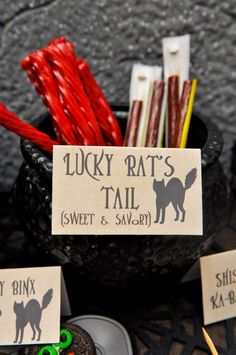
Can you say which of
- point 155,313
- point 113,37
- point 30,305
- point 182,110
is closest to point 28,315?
point 30,305

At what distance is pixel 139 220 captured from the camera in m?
0.41

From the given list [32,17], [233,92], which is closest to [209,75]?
[233,92]

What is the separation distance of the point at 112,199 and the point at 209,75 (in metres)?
0.32

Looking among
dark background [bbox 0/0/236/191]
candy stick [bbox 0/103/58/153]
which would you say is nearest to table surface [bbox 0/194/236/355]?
candy stick [bbox 0/103/58/153]

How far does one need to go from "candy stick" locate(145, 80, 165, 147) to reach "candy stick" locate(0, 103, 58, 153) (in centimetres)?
12

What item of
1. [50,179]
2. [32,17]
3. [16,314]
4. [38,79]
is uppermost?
[32,17]

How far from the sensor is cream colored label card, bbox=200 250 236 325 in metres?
0.47

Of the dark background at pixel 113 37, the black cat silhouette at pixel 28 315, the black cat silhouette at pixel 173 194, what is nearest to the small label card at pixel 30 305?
the black cat silhouette at pixel 28 315

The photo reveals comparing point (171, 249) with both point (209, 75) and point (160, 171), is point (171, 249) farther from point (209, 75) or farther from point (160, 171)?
point (209, 75)

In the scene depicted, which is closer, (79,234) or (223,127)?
(79,234)

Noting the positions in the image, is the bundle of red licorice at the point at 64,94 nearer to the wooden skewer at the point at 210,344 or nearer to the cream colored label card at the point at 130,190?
the cream colored label card at the point at 130,190

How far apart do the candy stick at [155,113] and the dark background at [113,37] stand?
0.15 metres

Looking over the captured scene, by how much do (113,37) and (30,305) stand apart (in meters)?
0.36

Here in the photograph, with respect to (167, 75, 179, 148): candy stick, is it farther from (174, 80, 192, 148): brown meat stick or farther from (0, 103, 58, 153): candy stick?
(0, 103, 58, 153): candy stick
